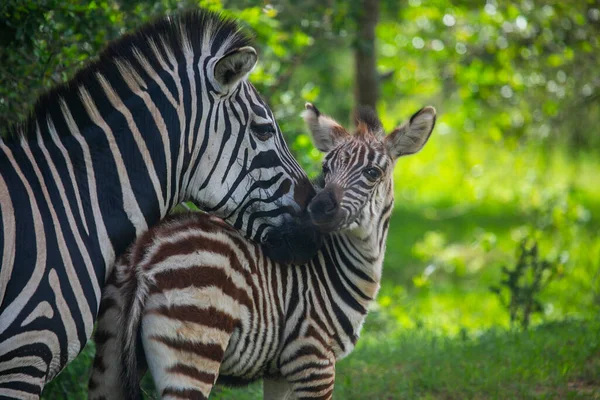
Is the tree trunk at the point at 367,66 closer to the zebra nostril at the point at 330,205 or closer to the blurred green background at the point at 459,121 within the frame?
the blurred green background at the point at 459,121

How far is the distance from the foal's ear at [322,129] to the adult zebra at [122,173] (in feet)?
3.14

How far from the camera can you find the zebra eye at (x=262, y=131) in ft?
14.9

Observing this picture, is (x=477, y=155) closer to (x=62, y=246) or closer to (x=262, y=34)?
(x=262, y=34)

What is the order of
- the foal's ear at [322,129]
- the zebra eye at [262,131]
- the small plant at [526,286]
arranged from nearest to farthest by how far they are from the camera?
the zebra eye at [262,131], the foal's ear at [322,129], the small plant at [526,286]

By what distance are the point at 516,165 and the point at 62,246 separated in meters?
8.45

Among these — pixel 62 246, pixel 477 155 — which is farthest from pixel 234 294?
pixel 477 155

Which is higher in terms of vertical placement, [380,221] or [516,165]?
[516,165]

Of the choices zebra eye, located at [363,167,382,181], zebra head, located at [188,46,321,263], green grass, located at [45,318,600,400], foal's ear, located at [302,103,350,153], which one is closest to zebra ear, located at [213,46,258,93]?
zebra head, located at [188,46,321,263]

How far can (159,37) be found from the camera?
4.46m

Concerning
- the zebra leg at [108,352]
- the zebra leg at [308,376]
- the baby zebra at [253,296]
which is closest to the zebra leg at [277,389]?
the baby zebra at [253,296]

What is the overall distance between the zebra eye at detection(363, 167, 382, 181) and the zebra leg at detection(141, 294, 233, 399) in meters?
1.59

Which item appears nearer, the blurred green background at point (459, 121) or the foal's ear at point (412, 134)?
the foal's ear at point (412, 134)

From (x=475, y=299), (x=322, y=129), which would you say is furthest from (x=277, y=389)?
(x=475, y=299)

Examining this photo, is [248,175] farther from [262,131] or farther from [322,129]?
[322,129]
